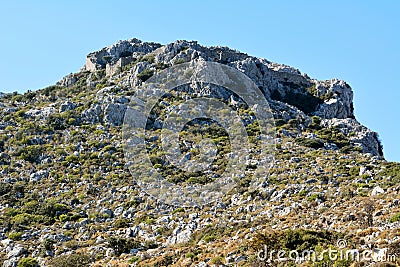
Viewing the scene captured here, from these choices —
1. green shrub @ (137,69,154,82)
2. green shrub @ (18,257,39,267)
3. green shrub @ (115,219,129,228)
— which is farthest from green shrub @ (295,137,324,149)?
green shrub @ (18,257,39,267)

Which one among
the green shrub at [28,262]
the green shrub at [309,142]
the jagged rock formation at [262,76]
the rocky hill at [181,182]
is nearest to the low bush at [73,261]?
the rocky hill at [181,182]

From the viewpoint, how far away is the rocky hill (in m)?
28.2

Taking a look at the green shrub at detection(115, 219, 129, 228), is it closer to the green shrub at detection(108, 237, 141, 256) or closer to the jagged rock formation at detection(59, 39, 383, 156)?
the green shrub at detection(108, 237, 141, 256)

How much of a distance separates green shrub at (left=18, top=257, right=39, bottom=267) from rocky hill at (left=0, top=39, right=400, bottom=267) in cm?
20

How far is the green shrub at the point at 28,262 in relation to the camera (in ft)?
110

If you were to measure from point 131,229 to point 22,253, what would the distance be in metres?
8.08

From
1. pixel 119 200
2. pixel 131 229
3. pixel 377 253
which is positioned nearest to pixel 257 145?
pixel 119 200

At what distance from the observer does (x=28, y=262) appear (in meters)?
33.7

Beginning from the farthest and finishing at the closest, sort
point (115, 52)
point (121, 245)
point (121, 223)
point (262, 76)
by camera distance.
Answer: point (115, 52) → point (262, 76) → point (121, 223) → point (121, 245)

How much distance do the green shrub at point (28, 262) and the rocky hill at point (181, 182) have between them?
0.66 ft

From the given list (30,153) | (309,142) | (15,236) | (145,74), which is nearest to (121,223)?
(15,236)

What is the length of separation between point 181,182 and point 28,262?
1718 centimetres

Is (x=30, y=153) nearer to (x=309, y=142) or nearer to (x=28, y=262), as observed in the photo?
(x=28, y=262)

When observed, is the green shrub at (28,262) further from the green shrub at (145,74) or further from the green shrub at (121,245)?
the green shrub at (145,74)
